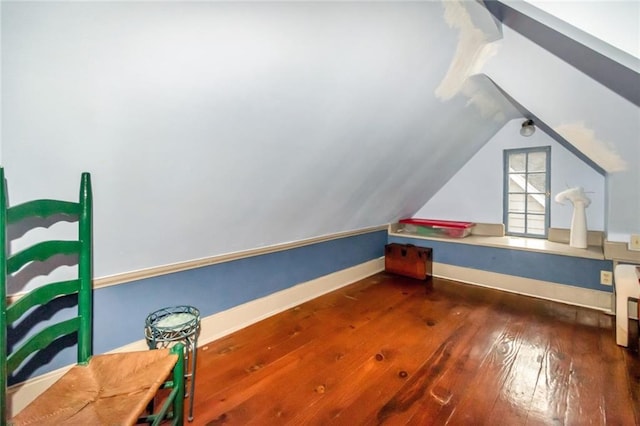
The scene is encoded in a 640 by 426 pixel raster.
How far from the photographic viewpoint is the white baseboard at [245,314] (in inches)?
54.7

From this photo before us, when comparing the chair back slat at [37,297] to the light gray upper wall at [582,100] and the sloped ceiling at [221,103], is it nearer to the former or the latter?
the sloped ceiling at [221,103]

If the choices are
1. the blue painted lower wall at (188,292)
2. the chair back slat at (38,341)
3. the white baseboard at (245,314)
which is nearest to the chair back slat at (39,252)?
the chair back slat at (38,341)

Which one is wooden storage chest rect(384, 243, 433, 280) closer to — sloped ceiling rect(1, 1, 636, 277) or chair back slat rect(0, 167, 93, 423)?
sloped ceiling rect(1, 1, 636, 277)

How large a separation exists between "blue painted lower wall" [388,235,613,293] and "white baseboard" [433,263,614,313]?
40mm

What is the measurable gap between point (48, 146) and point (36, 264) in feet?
2.14

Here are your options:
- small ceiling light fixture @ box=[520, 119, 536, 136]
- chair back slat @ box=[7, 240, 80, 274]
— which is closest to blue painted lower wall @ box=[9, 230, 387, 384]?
chair back slat @ box=[7, 240, 80, 274]

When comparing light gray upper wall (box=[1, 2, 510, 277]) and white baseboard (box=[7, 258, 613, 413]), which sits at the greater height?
light gray upper wall (box=[1, 2, 510, 277])

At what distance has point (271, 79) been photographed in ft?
4.10

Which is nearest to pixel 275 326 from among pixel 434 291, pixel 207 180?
pixel 207 180

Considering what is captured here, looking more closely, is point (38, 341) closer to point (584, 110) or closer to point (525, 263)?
point (584, 110)

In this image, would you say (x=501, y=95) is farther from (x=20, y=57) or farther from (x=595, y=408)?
(x=20, y=57)

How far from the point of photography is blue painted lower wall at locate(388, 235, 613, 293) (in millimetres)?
2514

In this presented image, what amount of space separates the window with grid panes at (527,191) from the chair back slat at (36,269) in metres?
3.63

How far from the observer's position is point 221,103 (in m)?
1.22
